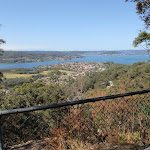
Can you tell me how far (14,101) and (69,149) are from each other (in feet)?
38.5

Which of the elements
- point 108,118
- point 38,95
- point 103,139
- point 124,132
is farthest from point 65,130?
point 38,95

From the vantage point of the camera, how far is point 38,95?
15.8 metres

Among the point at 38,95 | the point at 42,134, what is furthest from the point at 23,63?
the point at 42,134

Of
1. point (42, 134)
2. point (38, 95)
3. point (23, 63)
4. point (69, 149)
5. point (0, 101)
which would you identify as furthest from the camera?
point (23, 63)

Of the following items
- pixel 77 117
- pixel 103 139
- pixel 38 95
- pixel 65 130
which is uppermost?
pixel 77 117

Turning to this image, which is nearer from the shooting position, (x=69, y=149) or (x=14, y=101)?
(x=69, y=149)

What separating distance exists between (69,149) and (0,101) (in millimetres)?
12150

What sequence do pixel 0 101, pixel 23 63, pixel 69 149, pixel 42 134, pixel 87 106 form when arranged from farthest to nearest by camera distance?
pixel 23 63
pixel 0 101
pixel 87 106
pixel 42 134
pixel 69 149

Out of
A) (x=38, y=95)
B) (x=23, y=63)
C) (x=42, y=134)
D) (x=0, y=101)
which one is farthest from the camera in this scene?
(x=23, y=63)

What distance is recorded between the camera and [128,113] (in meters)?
2.65

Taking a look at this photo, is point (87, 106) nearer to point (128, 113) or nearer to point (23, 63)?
point (128, 113)

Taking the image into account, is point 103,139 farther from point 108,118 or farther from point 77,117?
point 77,117

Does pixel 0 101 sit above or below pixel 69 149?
below

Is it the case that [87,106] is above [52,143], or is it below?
Result: above
